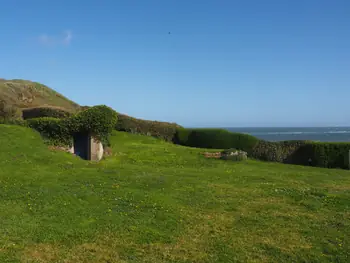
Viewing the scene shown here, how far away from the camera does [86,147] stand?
107ft

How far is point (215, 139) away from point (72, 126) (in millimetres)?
20043

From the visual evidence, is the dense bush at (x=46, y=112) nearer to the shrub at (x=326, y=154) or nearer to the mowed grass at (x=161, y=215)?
the mowed grass at (x=161, y=215)

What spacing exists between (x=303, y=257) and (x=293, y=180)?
14.1m

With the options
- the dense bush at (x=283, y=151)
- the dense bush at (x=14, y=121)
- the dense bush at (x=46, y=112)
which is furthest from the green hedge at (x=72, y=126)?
the dense bush at (x=283, y=151)

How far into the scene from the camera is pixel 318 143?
1464 inches

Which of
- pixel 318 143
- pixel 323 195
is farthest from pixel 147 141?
pixel 323 195

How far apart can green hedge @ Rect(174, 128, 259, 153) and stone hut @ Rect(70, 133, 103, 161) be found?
17.0 meters

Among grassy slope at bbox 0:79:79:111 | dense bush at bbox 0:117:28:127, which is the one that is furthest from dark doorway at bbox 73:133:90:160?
grassy slope at bbox 0:79:79:111

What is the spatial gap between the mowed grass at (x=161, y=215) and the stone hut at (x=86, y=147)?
5.67m

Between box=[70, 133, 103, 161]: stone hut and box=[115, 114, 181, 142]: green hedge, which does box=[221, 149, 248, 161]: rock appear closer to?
box=[70, 133, 103, 161]: stone hut

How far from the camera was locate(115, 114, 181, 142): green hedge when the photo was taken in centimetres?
4884

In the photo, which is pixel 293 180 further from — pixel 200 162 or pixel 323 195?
pixel 200 162

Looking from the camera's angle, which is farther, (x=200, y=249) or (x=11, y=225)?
(x=11, y=225)

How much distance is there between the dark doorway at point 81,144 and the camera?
32.6 meters
